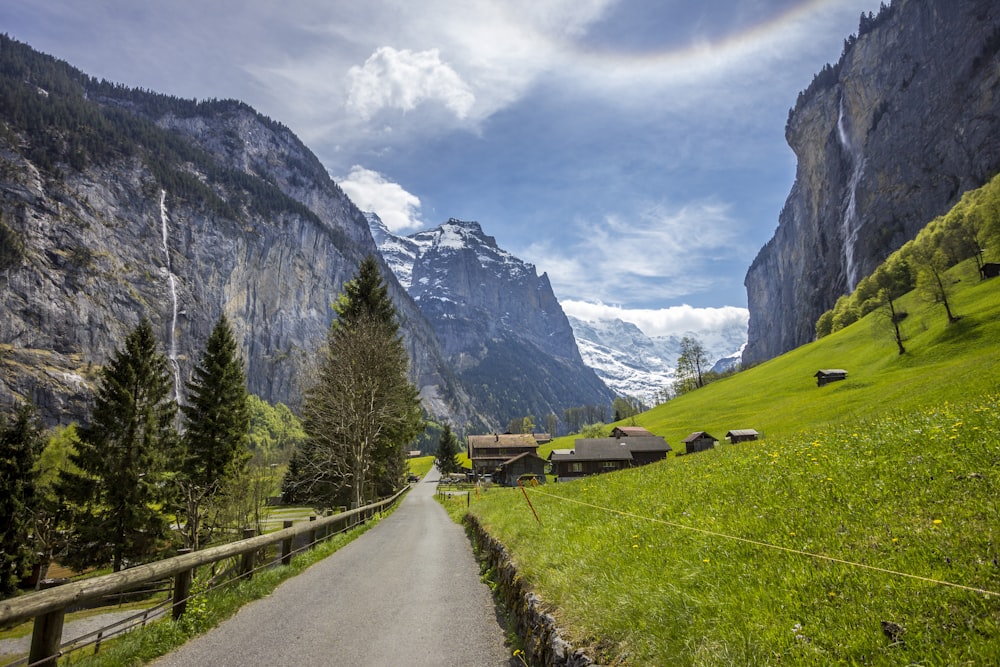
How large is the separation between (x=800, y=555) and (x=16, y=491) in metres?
42.5

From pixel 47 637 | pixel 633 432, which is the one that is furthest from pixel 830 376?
pixel 47 637

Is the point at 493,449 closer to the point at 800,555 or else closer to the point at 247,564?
the point at 247,564

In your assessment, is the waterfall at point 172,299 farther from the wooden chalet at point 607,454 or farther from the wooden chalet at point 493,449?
the wooden chalet at point 607,454

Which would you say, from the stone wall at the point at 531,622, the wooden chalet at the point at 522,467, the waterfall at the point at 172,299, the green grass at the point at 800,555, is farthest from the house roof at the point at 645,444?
the waterfall at the point at 172,299

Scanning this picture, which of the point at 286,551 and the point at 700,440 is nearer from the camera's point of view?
the point at 286,551

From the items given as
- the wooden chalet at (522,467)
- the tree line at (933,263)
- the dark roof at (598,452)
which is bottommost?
the wooden chalet at (522,467)

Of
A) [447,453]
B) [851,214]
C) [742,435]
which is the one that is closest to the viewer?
[742,435]

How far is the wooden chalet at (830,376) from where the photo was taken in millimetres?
75938

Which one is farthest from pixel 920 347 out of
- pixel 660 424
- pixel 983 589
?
pixel 983 589

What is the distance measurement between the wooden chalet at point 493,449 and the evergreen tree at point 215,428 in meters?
82.9

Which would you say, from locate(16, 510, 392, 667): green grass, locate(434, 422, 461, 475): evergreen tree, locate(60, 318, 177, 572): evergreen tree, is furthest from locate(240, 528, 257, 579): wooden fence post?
locate(434, 422, 461, 475): evergreen tree

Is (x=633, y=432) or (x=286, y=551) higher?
(x=633, y=432)

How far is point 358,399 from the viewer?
2941cm

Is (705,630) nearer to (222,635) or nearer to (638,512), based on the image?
(638,512)
